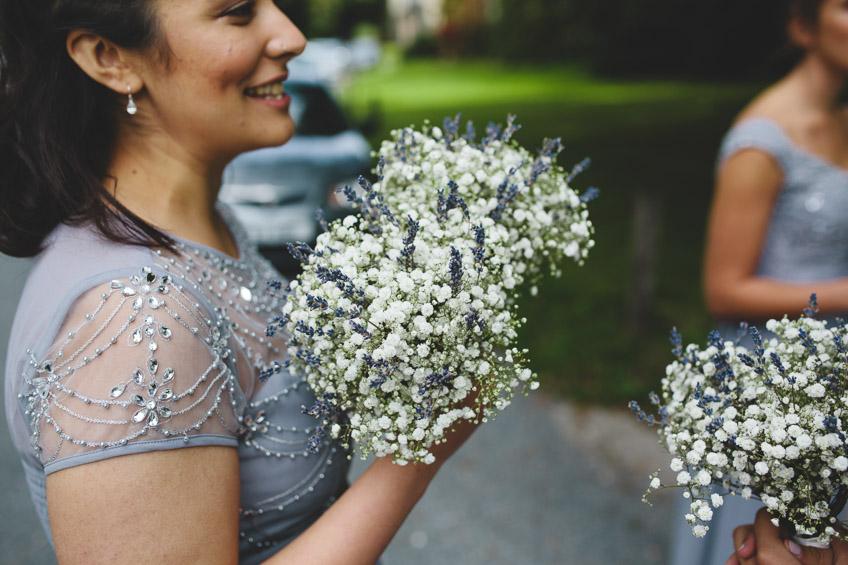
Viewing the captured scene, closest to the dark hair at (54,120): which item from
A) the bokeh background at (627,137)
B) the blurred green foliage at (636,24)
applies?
the bokeh background at (627,137)

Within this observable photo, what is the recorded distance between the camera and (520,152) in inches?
68.6

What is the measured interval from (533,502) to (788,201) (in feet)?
8.16

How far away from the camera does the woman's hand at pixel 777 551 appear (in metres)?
1.34

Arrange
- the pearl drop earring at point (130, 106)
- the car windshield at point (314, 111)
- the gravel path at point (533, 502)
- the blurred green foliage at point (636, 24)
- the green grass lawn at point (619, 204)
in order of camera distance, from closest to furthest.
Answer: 1. the pearl drop earring at point (130, 106)
2. the gravel path at point (533, 502)
3. the green grass lawn at point (619, 204)
4. the blurred green foliage at point (636, 24)
5. the car windshield at point (314, 111)

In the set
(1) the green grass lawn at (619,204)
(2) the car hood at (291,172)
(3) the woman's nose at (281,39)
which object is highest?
(3) the woman's nose at (281,39)

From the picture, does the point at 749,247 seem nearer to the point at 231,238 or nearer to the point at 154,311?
the point at 231,238

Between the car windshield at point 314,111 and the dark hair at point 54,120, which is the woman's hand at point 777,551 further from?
the car windshield at point 314,111

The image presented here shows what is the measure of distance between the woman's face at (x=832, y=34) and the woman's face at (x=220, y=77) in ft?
6.51

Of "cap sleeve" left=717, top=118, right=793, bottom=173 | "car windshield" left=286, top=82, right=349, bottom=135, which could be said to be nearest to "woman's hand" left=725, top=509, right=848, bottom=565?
"cap sleeve" left=717, top=118, right=793, bottom=173

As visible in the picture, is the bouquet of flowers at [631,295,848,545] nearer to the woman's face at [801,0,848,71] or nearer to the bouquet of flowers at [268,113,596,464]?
the bouquet of flowers at [268,113,596,464]

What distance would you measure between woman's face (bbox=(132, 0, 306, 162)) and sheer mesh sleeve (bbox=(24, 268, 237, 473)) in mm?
477

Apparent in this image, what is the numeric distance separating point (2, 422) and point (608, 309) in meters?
5.61

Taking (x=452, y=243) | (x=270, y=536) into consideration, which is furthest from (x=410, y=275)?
(x=270, y=536)

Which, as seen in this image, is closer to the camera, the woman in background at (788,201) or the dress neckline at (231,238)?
the dress neckline at (231,238)
